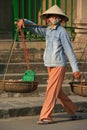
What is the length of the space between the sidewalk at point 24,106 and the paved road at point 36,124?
119 mm

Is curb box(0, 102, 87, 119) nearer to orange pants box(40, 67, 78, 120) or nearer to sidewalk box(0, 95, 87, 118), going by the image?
sidewalk box(0, 95, 87, 118)

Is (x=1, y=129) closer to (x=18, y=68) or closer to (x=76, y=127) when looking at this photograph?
(x=76, y=127)

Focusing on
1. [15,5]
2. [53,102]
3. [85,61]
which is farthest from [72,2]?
[53,102]

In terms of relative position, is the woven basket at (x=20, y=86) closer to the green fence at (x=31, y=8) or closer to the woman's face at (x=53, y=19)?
the woman's face at (x=53, y=19)

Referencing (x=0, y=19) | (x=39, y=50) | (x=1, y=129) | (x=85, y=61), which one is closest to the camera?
(x=1, y=129)

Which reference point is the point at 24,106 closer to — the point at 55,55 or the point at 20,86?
the point at 20,86

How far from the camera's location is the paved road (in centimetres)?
878

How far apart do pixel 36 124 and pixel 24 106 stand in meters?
0.91

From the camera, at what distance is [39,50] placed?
43.7ft

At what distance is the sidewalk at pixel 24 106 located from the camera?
9.67 m

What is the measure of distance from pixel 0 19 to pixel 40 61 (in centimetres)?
515

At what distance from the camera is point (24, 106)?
9.90 metres

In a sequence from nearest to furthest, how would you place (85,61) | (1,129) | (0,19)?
(1,129), (85,61), (0,19)

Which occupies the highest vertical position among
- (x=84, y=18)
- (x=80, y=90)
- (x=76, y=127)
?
(x=84, y=18)
